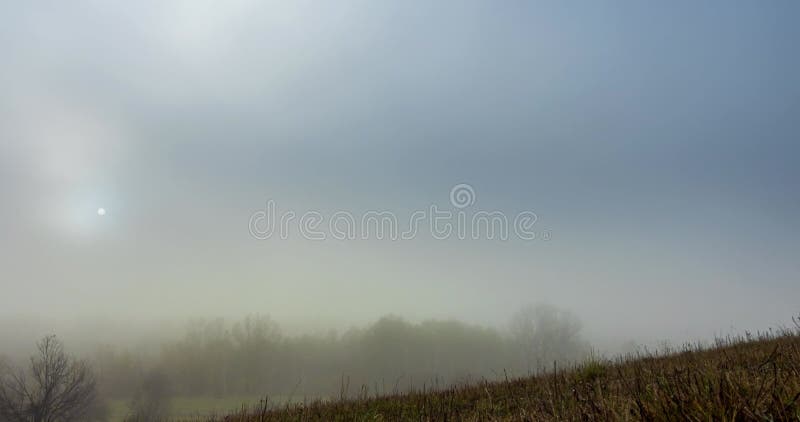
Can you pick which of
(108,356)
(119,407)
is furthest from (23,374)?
(108,356)

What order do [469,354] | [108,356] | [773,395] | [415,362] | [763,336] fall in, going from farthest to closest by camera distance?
[469,354] < [415,362] < [108,356] < [763,336] < [773,395]

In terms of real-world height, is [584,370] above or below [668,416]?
below

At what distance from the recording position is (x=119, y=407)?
74375 mm

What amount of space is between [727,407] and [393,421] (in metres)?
6.26

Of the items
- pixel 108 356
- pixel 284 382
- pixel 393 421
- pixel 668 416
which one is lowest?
pixel 284 382

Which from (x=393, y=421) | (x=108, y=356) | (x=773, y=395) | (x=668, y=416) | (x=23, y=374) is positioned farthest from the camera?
(x=108, y=356)

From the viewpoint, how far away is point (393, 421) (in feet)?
25.5

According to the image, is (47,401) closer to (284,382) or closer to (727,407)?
(727,407)

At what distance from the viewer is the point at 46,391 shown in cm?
5009

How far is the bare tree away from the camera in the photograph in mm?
Result: 47562

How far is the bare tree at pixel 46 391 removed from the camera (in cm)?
4756

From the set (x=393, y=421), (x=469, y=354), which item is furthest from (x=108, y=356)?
(x=393, y=421)

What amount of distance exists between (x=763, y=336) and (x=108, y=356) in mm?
124077

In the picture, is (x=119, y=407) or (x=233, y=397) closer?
(x=119, y=407)
